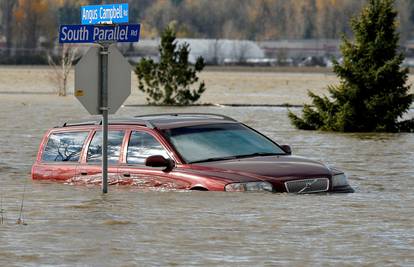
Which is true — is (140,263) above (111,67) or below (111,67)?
below

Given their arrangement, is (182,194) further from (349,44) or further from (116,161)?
(349,44)

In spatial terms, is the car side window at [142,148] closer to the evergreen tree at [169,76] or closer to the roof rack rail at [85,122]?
the roof rack rail at [85,122]

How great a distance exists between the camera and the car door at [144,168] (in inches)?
658

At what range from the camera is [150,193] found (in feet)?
55.2

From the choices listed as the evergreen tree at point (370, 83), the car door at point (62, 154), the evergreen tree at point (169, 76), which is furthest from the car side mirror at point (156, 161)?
the evergreen tree at point (169, 76)

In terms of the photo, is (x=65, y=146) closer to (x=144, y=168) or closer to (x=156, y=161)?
(x=144, y=168)

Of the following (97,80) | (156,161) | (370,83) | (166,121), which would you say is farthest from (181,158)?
(370,83)

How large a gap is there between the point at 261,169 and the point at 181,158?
1.02 m

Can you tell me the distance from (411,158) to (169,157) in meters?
9.85

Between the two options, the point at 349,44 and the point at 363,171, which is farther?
the point at 349,44

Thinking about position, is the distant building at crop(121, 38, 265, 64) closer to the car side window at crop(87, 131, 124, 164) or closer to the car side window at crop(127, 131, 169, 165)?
the car side window at crop(87, 131, 124, 164)

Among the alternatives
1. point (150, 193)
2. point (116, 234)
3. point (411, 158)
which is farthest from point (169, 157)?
point (411, 158)

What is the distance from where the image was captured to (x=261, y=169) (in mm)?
16328

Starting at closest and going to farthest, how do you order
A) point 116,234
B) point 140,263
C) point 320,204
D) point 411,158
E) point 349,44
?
point 140,263 < point 116,234 < point 320,204 < point 411,158 < point 349,44
